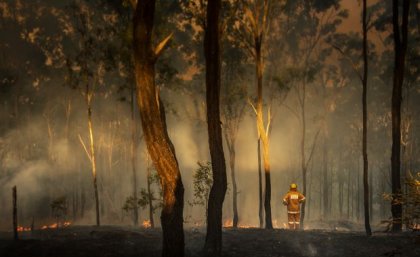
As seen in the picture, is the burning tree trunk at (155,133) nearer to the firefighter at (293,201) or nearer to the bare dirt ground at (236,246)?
the bare dirt ground at (236,246)

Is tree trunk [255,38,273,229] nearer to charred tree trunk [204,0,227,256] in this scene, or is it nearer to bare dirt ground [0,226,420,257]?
bare dirt ground [0,226,420,257]

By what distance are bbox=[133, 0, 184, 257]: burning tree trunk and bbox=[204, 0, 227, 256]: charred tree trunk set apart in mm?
3276

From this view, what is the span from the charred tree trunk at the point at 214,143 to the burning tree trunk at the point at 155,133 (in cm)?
328

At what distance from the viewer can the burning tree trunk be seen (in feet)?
25.0

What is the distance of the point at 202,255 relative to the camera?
433 inches

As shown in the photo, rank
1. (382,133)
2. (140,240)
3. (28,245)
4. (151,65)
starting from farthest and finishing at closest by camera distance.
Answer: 1. (382,133)
2. (140,240)
3. (28,245)
4. (151,65)

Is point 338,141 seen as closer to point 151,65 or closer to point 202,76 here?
point 202,76

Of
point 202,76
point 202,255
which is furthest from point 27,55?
point 202,255

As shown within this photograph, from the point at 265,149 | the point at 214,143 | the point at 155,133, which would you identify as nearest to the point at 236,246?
the point at 214,143

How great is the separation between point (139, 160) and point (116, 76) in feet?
56.2

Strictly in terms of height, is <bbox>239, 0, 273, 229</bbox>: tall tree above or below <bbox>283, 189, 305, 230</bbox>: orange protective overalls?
above

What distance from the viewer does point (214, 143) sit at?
1107 centimetres

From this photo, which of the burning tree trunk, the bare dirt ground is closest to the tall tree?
the bare dirt ground

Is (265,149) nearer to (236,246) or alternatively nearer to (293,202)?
(293,202)
